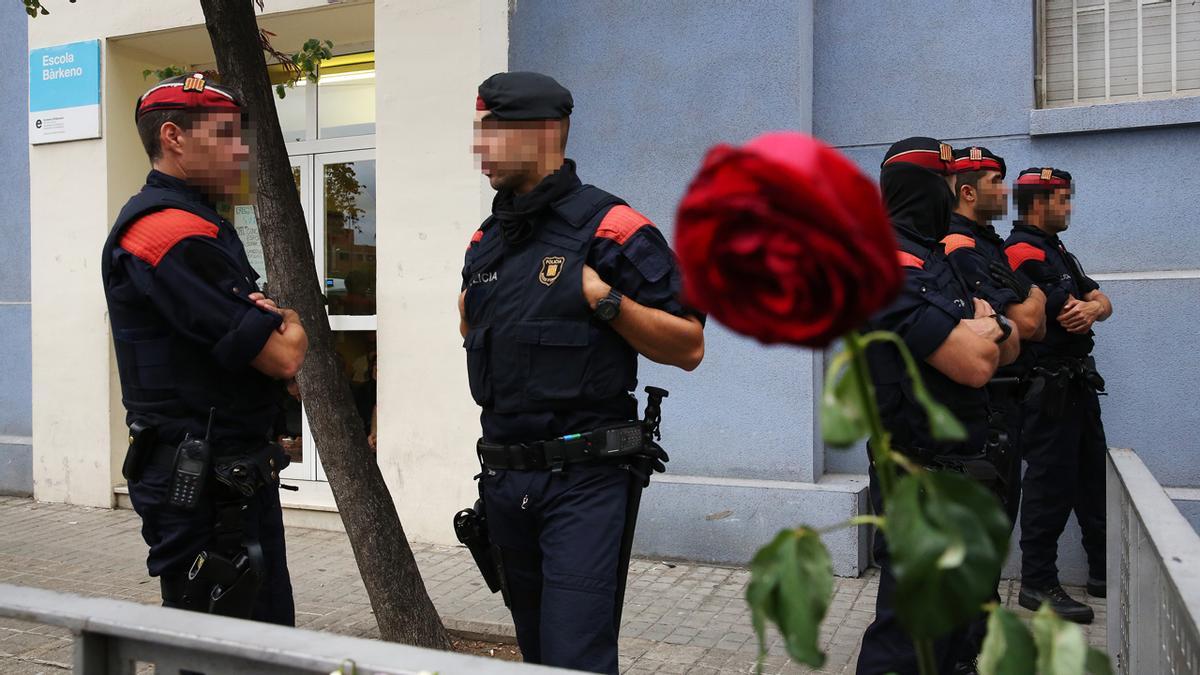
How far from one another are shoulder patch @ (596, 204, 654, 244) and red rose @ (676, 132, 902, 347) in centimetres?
211

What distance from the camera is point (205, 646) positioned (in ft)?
4.12

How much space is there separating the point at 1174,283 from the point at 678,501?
2832mm

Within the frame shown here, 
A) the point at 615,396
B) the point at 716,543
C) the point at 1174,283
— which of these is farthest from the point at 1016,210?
the point at 615,396

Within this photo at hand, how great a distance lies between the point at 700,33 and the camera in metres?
5.90

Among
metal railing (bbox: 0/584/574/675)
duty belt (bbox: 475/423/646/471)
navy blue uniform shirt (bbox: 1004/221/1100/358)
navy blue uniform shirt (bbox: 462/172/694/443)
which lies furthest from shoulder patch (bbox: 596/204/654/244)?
navy blue uniform shirt (bbox: 1004/221/1100/358)

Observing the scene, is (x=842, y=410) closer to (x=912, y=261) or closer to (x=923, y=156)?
(x=912, y=261)

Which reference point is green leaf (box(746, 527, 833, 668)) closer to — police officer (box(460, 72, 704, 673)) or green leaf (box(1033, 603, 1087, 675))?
green leaf (box(1033, 603, 1087, 675))

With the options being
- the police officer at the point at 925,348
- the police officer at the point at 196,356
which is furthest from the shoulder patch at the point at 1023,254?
the police officer at the point at 196,356

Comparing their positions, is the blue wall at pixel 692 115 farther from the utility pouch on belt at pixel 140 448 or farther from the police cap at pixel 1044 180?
the utility pouch on belt at pixel 140 448

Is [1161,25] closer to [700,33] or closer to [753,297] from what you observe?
[700,33]

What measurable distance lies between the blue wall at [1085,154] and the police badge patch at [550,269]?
3430mm

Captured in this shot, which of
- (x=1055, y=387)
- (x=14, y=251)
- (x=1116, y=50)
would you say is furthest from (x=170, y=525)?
(x=14, y=251)

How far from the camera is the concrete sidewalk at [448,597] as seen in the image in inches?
173

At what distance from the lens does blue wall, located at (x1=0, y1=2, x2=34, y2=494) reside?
8336 mm
